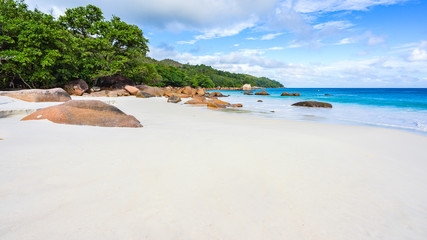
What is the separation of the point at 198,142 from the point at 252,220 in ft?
7.82

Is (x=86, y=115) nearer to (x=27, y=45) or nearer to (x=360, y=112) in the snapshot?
(x=360, y=112)

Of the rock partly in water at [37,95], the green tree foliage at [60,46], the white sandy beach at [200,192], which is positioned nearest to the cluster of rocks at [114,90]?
the green tree foliage at [60,46]

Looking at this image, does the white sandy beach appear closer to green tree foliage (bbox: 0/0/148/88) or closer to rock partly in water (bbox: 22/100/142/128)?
rock partly in water (bbox: 22/100/142/128)

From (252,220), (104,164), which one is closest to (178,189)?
(252,220)

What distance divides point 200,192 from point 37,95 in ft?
46.0

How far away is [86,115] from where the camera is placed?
5090 millimetres

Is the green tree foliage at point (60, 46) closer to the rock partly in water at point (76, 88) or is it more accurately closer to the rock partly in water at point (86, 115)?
the rock partly in water at point (76, 88)

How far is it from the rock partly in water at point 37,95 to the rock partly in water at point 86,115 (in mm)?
8083

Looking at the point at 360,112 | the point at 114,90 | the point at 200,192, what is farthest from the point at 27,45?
the point at 360,112

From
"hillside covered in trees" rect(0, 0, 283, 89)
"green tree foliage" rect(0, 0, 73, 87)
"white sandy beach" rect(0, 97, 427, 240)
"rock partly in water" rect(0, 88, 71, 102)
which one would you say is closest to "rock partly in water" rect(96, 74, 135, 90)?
"hillside covered in trees" rect(0, 0, 283, 89)

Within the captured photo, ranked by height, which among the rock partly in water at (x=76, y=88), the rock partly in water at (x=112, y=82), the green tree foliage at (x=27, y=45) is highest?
the green tree foliage at (x=27, y=45)

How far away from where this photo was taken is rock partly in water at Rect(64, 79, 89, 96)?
67.8 ft

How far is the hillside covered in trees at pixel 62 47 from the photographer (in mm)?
17156

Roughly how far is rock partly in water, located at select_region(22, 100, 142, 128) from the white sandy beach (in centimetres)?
131
